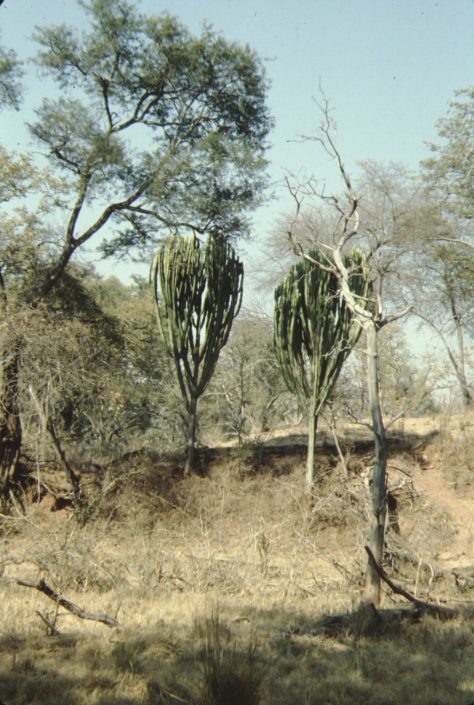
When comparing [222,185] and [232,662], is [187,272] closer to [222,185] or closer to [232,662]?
[222,185]

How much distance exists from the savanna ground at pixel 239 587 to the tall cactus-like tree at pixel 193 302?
200 centimetres

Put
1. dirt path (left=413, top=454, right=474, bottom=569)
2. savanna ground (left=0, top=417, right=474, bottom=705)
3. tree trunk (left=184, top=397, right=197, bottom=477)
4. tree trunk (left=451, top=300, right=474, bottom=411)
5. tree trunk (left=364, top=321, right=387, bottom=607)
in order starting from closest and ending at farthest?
savanna ground (left=0, top=417, right=474, bottom=705)
tree trunk (left=364, top=321, right=387, bottom=607)
dirt path (left=413, top=454, right=474, bottom=569)
tree trunk (left=184, top=397, right=197, bottom=477)
tree trunk (left=451, top=300, right=474, bottom=411)

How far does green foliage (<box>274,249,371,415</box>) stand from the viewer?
12469 millimetres

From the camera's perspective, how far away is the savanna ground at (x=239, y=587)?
3875mm

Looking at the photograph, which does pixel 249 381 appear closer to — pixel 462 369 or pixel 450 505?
pixel 462 369

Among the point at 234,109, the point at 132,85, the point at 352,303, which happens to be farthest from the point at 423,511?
the point at 132,85

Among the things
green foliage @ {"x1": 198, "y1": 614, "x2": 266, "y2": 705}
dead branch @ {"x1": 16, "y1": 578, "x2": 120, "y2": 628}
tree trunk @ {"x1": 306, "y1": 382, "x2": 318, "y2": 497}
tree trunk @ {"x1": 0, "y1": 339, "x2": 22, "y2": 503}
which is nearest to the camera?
green foliage @ {"x1": 198, "y1": 614, "x2": 266, "y2": 705}

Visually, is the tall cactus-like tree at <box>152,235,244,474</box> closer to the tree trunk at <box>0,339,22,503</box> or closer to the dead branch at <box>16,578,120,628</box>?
the tree trunk at <box>0,339,22,503</box>

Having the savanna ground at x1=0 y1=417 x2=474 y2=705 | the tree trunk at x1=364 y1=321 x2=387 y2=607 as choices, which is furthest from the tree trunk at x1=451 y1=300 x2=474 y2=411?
the tree trunk at x1=364 y1=321 x2=387 y2=607

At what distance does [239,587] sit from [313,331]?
22.0 feet

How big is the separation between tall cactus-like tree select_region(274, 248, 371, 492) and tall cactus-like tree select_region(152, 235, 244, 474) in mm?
1293

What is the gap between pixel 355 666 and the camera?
4.34m

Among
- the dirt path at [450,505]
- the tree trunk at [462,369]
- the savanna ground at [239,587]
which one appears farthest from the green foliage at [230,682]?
the tree trunk at [462,369]

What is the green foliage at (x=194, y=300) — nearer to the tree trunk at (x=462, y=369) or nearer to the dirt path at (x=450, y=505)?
the dirt path at (x=450, y=505)
